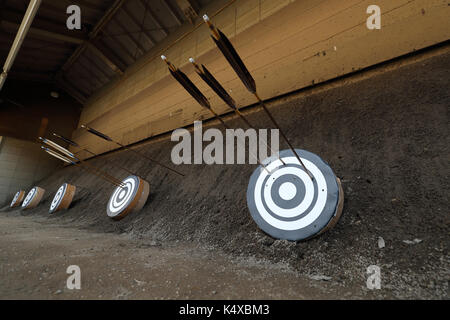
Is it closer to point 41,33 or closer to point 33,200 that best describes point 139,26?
point 41,33

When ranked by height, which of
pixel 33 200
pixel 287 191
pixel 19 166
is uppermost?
pixel 19 166

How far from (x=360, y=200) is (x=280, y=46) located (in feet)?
5.47

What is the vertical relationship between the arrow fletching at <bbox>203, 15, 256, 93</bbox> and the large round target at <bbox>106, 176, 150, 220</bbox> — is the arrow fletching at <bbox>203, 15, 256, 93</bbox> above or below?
above

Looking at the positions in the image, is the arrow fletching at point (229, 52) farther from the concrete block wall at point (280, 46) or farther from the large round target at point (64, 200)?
the large round target at point (64, 200)

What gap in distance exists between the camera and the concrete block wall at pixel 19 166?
181 inches

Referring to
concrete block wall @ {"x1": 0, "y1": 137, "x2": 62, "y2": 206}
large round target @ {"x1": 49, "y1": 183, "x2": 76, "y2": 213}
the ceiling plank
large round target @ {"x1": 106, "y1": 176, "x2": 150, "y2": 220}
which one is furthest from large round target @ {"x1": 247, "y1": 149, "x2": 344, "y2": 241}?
concrete block wall @ {"x1": 0, "y1": 137, "x2": 62, "y2": 206}

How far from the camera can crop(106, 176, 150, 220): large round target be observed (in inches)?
61.1

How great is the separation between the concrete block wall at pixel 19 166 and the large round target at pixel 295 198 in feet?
21.0

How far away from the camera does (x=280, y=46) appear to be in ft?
5.99

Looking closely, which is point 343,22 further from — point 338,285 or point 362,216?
point 338,285

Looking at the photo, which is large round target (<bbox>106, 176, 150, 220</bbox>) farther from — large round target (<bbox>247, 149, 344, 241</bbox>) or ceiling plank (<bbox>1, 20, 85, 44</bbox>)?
ceiling plank (<bbox>1, 20, 85, 44</bbox>)

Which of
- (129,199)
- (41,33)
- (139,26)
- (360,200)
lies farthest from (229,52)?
(41,33)

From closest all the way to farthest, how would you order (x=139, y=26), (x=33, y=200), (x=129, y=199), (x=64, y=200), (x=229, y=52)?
(x=229, y=52)
(x=129, y=199)
(x=64, y=200)
(x=33, y=200)
(x=139, y=26)

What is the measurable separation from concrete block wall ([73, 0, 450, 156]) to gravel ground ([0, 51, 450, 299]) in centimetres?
21
